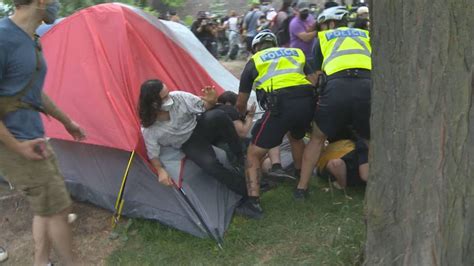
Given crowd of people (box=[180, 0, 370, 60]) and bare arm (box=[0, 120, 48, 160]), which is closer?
bare arm (box=[0, 120, 48, 160])

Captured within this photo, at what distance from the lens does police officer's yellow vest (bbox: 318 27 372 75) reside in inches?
147

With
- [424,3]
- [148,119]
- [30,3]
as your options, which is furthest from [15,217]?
[424,3]

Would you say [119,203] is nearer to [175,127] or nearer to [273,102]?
[175,127]

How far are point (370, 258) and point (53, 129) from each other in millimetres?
2714

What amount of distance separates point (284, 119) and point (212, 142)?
2.15 ft

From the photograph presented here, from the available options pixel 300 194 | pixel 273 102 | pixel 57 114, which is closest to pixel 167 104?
pixel 273 102

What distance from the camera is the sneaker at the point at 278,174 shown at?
4.44 m

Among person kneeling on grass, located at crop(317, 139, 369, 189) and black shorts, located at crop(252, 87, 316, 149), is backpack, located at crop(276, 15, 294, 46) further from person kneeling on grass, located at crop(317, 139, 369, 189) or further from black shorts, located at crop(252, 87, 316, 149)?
black shorts, located at crop(252, 87, 316, 149)

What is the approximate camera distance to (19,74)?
252 centimetres

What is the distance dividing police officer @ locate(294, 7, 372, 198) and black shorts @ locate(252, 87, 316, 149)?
10cm

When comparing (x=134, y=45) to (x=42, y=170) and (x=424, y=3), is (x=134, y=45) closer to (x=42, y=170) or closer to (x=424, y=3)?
(x=42, y=170)

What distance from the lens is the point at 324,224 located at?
11.9ft

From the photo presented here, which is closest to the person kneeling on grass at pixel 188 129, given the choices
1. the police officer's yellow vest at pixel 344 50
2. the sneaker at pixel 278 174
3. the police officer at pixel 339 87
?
the sneaker at pixel 278 174

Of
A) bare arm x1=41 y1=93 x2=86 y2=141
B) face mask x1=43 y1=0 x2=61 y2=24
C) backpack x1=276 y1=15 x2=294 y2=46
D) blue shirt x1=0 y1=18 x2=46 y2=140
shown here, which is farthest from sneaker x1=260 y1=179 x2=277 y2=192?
backpack x1=276 y1=15 x2=294 y2=46
